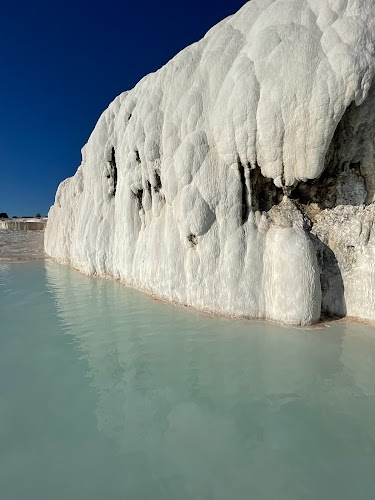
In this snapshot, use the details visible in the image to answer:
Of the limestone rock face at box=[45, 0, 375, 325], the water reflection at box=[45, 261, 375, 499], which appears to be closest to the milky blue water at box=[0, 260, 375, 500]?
the water reflection at box=[45, 261, 375, 499]

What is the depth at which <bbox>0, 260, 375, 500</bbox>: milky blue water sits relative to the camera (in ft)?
7.09

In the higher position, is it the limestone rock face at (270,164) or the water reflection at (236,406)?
the limestone rock face at (270,164)

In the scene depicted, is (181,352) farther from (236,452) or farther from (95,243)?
(95,243)

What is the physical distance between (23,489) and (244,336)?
306 centimetres

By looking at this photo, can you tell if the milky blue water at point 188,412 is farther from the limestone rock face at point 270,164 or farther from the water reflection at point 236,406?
the limestone rock face at point 270,164

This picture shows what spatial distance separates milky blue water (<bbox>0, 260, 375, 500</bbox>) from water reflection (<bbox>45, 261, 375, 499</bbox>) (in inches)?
0.4

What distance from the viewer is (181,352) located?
4051mm

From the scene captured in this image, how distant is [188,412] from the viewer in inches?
113

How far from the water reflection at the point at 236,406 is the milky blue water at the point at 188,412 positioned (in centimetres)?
1

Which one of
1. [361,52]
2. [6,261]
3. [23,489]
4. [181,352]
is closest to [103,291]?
[181,352]

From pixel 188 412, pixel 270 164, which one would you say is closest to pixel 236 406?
pixel 188 412

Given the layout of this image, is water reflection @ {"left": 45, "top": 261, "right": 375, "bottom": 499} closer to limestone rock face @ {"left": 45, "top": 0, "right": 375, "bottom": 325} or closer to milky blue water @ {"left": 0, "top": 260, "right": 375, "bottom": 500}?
milky blue water @ {"left": 0, "top": 260, "right": 375, "bottom": 500}

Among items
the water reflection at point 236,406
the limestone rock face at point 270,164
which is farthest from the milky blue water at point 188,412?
the limestone rock face at point 270,164

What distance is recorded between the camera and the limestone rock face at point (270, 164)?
4.56 m
